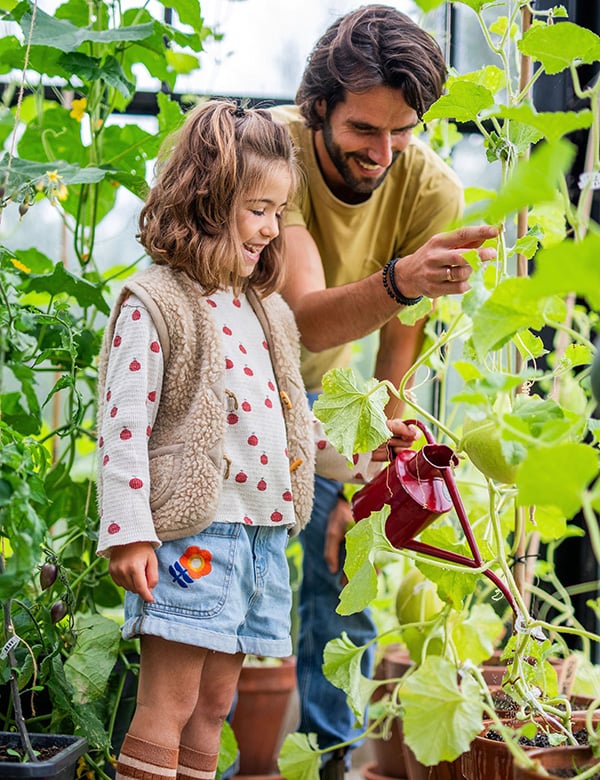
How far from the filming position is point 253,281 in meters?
1.43

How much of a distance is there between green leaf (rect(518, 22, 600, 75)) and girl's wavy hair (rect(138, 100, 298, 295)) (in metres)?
0.51

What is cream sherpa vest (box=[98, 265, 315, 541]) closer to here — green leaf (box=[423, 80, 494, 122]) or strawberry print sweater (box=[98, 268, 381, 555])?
strawberry print sweater (box=[98, 268, 381, 555])

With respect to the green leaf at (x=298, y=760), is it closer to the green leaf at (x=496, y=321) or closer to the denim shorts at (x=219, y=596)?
the denim shorts at (x=219, y=596)

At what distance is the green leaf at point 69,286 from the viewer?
4.61ft

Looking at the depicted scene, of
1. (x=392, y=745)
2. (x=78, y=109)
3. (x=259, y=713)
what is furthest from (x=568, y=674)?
(x=78, y=109)

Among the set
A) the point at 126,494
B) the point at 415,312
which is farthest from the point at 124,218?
the point at 126,494

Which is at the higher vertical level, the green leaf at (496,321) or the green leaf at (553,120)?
the green leaf at (553,120)

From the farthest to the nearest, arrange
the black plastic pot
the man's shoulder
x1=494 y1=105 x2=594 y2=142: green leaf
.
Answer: the man's shoulder, the black plastic pot, x1=494 y1=105 x2=594 y2=142: green leaf

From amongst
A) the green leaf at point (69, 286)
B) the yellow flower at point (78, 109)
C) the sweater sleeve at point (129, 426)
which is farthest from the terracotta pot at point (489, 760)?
the yellow flower at point (78, 109)

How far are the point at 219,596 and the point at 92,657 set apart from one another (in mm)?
200

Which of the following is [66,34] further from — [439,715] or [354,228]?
[439,715]

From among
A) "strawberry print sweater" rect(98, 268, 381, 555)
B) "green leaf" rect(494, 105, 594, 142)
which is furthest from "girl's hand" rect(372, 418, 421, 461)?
"green leaf" rect(494, 105, 594, 142)

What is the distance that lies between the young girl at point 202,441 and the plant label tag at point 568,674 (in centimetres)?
48

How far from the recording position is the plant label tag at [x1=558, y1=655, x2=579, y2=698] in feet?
4.86
